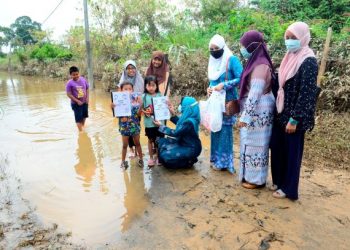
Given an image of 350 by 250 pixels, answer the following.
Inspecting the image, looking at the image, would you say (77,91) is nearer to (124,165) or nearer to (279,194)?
(124,165)

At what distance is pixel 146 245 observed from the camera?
9.14ft

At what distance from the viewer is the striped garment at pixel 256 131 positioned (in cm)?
330

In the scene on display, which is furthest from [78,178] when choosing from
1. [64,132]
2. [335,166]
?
[335,166]

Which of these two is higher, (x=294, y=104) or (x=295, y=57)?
(x=295, y=57)

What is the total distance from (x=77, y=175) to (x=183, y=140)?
1638 mm

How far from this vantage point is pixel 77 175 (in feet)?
14.7

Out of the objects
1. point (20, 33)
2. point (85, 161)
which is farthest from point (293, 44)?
point (20, 33)

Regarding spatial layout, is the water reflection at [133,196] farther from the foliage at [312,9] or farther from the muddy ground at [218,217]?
the foliage at [312,9]

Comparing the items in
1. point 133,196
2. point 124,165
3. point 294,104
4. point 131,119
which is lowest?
point 133,196

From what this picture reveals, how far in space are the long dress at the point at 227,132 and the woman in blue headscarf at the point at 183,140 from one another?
261 millimetres

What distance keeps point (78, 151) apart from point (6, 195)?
178 cm

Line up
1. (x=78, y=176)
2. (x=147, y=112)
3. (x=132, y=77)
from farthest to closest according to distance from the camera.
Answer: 1. (x=132, y=77)
2. (x=78, y=176)
3. (x=147, y=112)

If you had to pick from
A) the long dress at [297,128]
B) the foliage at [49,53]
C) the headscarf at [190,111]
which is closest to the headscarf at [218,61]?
the headscarf at [190,111]

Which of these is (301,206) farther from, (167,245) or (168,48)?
(168,48)
